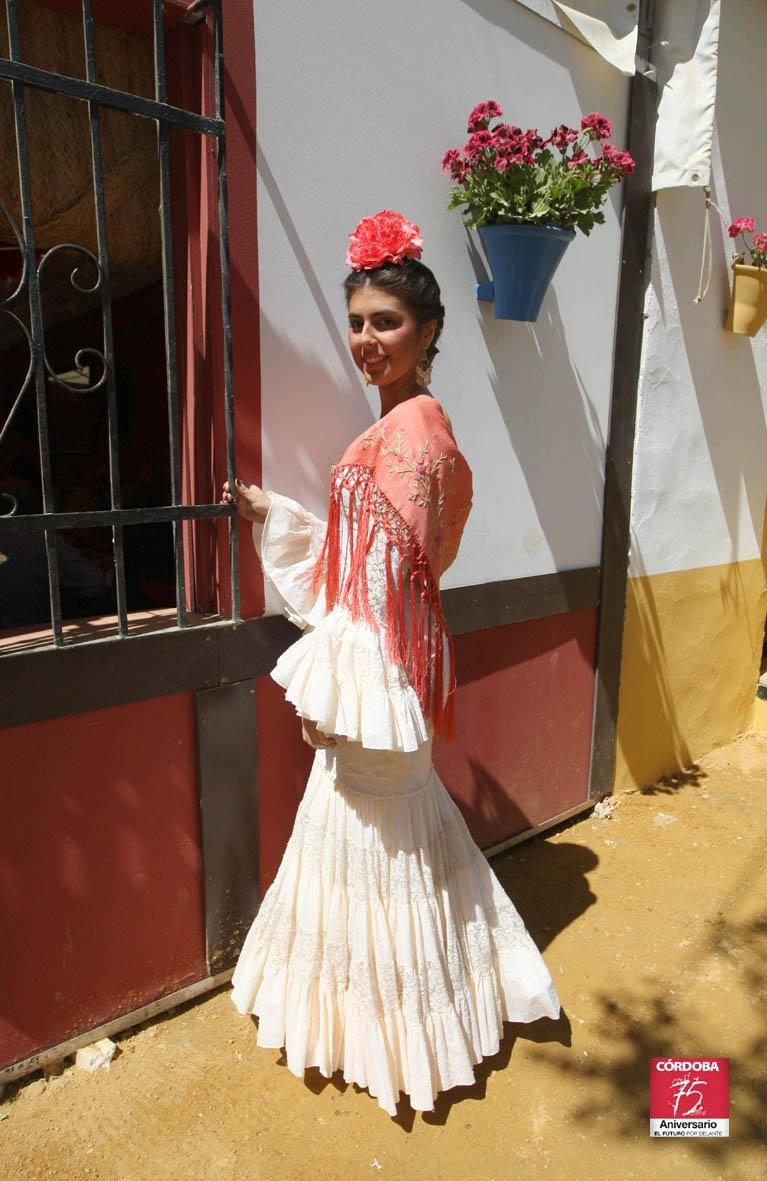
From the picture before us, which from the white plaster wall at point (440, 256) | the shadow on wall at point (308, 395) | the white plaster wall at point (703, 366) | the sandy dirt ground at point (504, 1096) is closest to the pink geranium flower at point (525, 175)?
the white plaster wall at point (440, 256)

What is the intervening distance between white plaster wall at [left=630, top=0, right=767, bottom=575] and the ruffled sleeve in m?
2.10

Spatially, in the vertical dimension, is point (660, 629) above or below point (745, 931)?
above

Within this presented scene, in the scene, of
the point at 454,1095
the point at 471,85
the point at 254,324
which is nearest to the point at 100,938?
the point at 454,1095

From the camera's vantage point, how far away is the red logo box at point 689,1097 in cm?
214

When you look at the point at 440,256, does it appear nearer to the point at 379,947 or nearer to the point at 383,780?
the point at 383,780

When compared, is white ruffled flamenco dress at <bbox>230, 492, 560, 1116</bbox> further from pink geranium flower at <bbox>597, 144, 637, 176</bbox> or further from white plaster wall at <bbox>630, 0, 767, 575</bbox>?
white plaster wall at <bbox>630, 0, 767, 575</bbox>

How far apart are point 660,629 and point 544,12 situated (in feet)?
8.99

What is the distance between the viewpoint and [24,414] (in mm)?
4266

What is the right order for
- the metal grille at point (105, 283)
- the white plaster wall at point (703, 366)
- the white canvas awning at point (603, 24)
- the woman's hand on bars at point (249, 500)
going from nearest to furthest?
the metal grille at point (105, 283) → the woman's hand on bars at point (249, 500) → the white canvas awning at point (603, 24) → the white plaster wall at point (703, 366)

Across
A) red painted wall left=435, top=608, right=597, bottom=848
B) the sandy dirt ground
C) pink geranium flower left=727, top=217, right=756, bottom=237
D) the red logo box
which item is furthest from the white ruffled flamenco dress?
pink geranium flower left=727, top=217, right=756, bottom=237

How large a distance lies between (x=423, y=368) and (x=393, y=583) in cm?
56

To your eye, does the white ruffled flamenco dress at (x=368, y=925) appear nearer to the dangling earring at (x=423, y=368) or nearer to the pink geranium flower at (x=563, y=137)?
the dangling earring at (x=423, y=368)

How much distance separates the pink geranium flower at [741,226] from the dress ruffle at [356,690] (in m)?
3.04

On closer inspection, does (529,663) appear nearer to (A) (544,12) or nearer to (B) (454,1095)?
(B) (454,1095)
